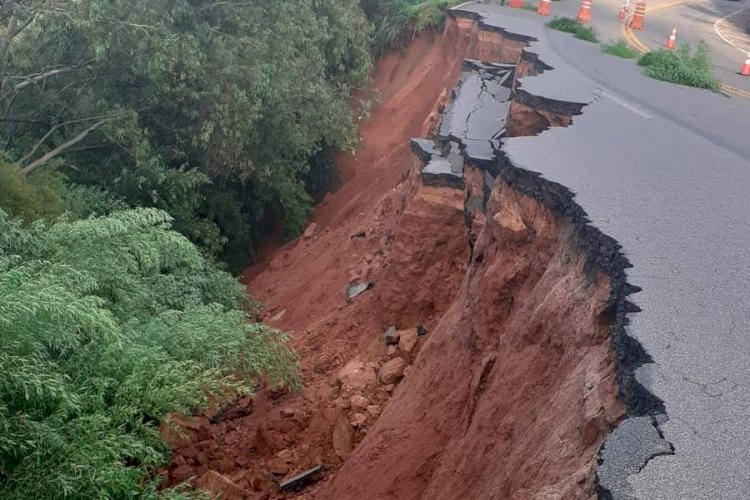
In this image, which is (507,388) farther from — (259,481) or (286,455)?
(286,455)

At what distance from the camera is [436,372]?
8.22 metres

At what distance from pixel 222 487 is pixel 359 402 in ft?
5.97

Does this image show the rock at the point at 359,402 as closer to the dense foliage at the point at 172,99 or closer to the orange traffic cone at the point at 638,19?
the dense foliage at the point at 172,99

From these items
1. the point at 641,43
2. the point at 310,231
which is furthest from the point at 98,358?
the point at 641,43

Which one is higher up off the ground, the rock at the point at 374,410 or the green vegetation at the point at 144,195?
the green vegetation at the point at 144,195

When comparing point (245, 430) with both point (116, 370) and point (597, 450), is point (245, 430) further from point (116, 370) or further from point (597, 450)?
point (597, 450)

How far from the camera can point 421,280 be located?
11023mm

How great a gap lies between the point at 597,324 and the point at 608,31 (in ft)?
64.0

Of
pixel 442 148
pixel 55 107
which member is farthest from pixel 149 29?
pixel 442 148

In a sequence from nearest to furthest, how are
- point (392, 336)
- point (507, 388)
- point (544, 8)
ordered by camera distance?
point (507, 388) < point (392, 336) < point (544, 8)

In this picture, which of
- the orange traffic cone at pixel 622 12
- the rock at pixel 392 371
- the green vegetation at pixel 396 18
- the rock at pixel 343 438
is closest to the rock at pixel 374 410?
the rock at pixel 343 438

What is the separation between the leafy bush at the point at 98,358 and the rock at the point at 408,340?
51.4 inches

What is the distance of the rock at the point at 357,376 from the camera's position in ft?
32.6

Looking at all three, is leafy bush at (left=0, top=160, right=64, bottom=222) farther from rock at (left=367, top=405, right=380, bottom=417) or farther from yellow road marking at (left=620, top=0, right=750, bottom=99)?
yellow road marking at (left=620, top=0, right=750, bottom=99)
